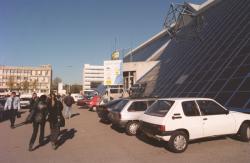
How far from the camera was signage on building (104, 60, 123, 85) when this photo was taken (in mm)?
22594

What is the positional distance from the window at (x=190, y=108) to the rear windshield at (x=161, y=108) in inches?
16.4

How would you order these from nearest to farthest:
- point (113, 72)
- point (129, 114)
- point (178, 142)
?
point (178, 142)
point (129, 114)
point (113, 72)

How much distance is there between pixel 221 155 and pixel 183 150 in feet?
3.46

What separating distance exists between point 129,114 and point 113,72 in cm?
1287

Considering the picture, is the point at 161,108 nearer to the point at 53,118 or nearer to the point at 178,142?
the point at 178,142

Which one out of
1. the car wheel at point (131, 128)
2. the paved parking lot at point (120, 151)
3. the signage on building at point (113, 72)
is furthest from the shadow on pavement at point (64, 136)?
the signage on building at point (113, 72)

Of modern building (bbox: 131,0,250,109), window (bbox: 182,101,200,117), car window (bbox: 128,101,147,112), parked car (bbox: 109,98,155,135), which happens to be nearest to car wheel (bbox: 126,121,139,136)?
parked car (bbox: 109,98,155,135)

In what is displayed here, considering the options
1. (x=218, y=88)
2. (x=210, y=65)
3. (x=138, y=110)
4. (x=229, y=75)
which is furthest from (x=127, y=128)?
(x=210, y=65)

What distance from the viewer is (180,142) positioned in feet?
22.7

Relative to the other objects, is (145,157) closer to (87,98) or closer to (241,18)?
(241,18)

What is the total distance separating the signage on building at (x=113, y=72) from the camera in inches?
890

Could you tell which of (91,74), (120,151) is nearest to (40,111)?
(120,151)

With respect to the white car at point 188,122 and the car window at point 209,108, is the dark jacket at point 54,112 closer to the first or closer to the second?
the white car at point 188,122

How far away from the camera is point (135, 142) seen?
8359mm
